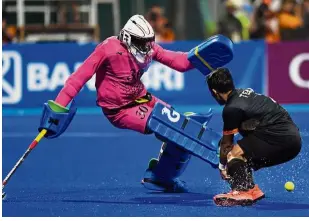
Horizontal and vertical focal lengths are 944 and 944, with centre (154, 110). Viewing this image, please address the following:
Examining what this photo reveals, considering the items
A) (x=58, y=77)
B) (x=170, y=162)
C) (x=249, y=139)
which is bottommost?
(x=58, y=77)

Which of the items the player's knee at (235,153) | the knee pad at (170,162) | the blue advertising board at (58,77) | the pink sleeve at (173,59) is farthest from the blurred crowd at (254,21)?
the player's knee at (235,153)

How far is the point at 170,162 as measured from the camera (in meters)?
10.1

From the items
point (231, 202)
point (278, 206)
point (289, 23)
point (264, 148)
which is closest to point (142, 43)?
point (264, 148)

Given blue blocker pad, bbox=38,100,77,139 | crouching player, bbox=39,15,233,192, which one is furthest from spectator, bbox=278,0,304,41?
blue blocker pad, bbox=38,100,77,139

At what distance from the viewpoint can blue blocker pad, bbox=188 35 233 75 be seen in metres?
9.83

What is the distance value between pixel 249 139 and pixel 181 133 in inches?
31.2

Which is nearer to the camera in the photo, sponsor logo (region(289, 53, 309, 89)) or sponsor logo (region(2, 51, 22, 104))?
sponsor logo (region(2, 51, 22, 104))

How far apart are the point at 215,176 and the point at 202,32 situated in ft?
37.4

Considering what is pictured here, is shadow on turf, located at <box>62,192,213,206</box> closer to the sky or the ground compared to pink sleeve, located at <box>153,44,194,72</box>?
closer to the ground

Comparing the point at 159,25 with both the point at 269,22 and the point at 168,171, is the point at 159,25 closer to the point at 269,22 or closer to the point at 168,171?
the point at 269,22

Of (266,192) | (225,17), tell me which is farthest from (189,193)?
(225,17)

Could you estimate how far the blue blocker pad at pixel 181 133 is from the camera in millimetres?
9633

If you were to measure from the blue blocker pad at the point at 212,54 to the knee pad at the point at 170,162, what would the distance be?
2.96 ft

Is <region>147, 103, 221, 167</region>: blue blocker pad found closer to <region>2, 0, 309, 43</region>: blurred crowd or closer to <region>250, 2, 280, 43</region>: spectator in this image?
<region>2, 0, 309, 43</region>: blurred crowd
